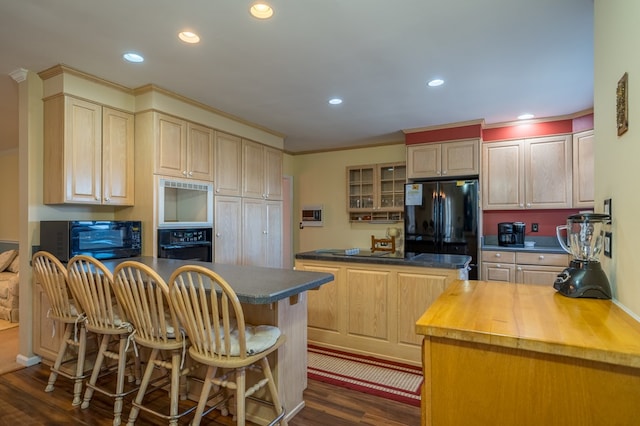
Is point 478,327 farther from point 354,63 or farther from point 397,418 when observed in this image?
point 354,63

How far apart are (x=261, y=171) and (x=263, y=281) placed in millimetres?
2840

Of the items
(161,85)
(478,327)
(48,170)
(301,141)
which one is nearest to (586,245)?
(478,327)

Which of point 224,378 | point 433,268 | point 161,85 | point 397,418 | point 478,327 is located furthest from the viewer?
point 161,85

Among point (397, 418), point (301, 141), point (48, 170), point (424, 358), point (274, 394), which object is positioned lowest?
point (397, 418)

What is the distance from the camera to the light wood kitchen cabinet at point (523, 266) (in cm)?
381

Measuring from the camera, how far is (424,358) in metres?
1.16

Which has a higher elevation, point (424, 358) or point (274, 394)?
point (424, 358)

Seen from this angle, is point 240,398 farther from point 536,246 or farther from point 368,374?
point 536,246

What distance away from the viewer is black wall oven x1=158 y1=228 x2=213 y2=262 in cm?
323

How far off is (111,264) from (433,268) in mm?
2539

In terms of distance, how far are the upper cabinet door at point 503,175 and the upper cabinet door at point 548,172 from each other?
8cm

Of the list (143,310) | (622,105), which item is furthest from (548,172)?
(143,310)

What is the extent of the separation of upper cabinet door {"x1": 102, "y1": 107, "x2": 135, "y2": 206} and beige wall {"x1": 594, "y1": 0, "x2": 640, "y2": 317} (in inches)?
138

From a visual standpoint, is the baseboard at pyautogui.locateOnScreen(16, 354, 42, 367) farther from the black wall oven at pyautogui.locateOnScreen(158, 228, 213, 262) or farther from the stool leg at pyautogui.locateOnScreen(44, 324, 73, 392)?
the black wall oven at pyautogui.locateOnScreen(158, 228, 213, 262)
